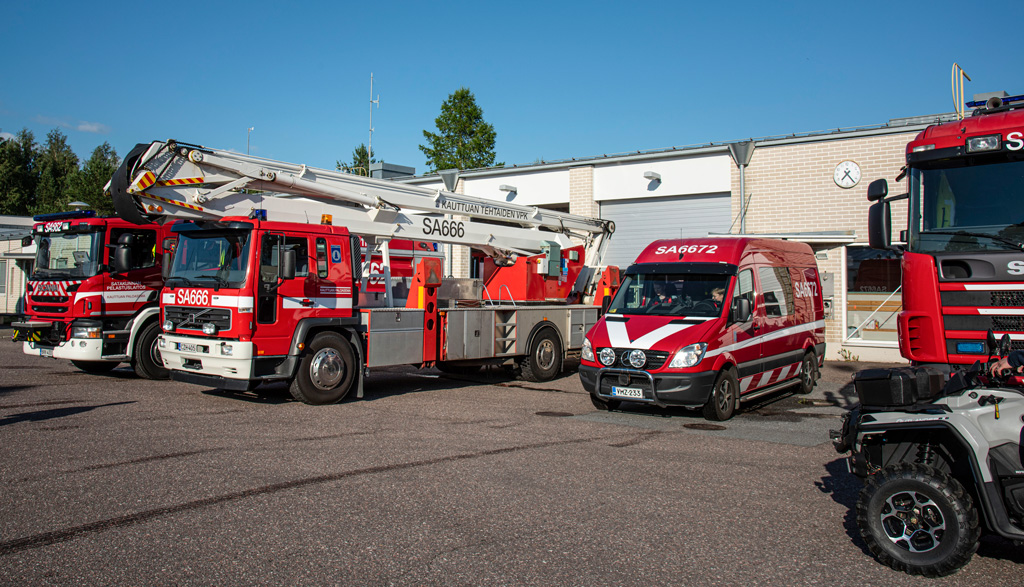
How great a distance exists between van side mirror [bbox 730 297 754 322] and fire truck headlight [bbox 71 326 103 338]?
10.1 m

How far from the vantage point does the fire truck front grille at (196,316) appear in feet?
32.0

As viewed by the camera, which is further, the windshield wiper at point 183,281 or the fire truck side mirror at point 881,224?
the windshield wiper at point 183,281

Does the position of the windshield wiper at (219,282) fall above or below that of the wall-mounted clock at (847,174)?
below

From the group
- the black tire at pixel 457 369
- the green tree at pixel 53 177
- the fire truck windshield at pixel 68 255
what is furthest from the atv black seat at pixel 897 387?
the green tree at pixel 53 177

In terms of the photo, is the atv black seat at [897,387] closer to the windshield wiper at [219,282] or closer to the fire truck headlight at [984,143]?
the fire truck headlight at [984,143]

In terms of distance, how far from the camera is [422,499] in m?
5.70

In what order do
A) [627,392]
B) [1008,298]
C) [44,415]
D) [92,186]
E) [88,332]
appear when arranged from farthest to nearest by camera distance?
[92,186], [88,332], [627,392], [44,415], [1008,298]

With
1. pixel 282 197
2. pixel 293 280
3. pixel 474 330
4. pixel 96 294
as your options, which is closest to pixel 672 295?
pixel 474 330

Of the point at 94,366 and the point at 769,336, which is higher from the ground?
the point at 769,336

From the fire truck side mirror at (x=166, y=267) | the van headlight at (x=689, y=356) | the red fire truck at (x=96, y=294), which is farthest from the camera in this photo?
the red fire truck at (x=96, y=294)

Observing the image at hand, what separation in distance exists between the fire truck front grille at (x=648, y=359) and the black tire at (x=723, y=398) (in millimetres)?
751

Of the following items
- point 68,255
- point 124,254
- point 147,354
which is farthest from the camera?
point 68,255

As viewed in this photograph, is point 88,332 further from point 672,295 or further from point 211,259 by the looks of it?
point 672,295

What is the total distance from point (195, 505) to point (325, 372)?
492 cm
